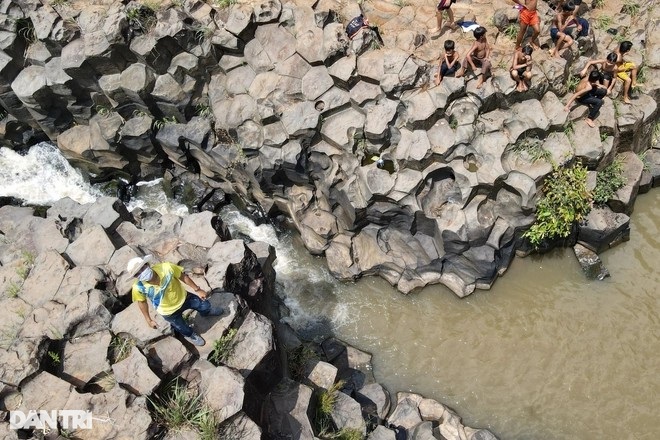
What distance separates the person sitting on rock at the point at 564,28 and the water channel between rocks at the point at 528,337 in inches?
162

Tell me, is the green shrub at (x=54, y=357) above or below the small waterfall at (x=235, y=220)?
above

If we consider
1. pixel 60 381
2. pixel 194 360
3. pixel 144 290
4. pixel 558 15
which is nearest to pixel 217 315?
pixel 194 360

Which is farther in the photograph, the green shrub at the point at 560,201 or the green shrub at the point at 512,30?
the green shrub at the point at 512,30

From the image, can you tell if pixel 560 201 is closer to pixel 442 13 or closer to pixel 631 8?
pixel 442 13

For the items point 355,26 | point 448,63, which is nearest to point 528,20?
point 448,63

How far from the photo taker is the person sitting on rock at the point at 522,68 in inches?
441

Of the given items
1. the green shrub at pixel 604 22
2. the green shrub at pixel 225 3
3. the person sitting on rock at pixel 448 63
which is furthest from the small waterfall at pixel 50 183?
the green shrub at pixel 604 22

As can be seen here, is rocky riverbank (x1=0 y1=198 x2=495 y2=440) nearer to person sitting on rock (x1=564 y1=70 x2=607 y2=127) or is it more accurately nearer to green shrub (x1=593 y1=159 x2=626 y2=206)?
green shrub (x1=593 y1=159 x2=626 y2=206)

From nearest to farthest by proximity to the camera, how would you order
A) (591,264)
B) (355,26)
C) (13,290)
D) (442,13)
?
(13,290) → (355,26) → (591,264) → (442,13)

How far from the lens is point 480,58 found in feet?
37.2

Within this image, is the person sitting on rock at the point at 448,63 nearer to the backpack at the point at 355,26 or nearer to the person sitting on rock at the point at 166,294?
the backpack at the point at 355,26

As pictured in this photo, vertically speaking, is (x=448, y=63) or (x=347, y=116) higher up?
(x=448, y=63)

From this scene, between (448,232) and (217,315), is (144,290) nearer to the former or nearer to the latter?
(217,315)

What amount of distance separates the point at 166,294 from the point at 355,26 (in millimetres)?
7005
